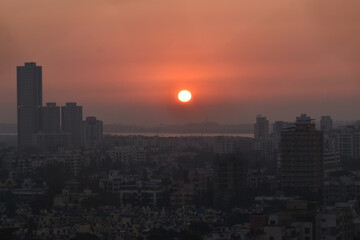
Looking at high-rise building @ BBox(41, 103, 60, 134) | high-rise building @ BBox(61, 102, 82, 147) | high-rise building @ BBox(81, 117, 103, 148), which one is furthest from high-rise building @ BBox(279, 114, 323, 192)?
high-rise building @ BBox(61, 102, 82, 147)

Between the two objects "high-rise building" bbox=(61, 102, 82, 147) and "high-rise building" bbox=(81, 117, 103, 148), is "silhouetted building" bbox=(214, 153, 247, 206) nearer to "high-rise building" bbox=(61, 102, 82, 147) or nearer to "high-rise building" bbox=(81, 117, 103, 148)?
"high-rise building" bbox=(81, 117, 103, 148)

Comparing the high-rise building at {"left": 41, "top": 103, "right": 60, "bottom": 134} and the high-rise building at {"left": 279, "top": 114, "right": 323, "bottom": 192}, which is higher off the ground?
the high-rise building at {"left": 41, "top": 103, "right": 60, "bottom": 134}

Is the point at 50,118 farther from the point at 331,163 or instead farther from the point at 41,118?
the point at 331,163

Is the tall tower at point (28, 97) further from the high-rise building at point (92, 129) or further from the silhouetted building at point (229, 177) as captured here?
the silhouetted building at point (229, 177)

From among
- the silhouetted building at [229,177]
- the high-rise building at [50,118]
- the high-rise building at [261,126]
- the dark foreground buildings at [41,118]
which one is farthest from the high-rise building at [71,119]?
the silhouetted building at [229,177]

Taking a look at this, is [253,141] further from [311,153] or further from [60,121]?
[311,153]

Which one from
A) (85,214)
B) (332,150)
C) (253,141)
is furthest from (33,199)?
(253,141)
